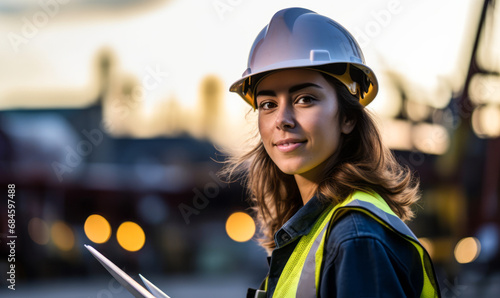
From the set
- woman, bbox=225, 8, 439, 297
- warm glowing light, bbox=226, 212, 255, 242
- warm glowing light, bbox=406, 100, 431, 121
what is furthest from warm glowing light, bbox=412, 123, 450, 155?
woman, bbox=225, 8, 439, 297

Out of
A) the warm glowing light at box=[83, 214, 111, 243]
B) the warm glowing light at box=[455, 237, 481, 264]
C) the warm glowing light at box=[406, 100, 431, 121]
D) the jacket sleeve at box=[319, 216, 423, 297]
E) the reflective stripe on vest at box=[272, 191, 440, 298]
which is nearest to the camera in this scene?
the jacket sleeve at box=[319, 216, 423, 297]

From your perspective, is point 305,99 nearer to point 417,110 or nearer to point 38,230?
point 417,110

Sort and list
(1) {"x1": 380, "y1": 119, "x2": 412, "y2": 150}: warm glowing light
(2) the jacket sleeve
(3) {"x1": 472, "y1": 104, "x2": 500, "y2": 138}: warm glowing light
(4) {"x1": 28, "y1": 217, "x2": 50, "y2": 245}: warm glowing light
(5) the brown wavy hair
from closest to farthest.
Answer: (2) the jacket sleeve < (5) the brown wavy hair < (3) {"x1": 472, "y1": 104, "x2": 500, "y2": 138}: warm glowing light < (4) {"x1": 28, "y1": 217, "x2": 50, "y2": 245}: warm glowing light < (1) {"x1": 380, "y1": 119, "x2": 412, "y2": 150}: warm glowing light

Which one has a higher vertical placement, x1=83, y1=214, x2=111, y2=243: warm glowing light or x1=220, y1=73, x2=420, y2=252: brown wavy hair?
x1=220, y1=73, x2=420, y2=252: brown wavy hair

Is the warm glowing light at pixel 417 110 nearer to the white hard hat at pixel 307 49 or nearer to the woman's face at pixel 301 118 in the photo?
the white hard hat at pixel 307 49

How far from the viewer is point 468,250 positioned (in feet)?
41.0

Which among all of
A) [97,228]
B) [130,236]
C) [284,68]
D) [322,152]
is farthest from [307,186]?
[97,228]

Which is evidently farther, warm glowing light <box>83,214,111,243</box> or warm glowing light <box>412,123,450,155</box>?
warm glowing light <box>83,214,111,243</box>

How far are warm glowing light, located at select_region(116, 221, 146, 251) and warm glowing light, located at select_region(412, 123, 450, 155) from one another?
734 cm

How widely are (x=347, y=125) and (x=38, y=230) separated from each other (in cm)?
1212

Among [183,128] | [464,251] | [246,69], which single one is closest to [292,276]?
[246,69]

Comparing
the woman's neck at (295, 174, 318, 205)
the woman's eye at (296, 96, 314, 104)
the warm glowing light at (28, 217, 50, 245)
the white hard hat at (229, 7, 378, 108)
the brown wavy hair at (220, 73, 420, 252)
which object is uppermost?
the white hard hat at (229, 7, 378, 108)

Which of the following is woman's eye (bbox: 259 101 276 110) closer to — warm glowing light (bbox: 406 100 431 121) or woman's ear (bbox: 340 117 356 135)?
woman's ear (bbox: 340 117 356 135)

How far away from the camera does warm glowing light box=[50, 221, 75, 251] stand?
13.3m
